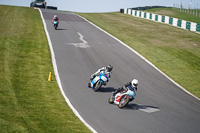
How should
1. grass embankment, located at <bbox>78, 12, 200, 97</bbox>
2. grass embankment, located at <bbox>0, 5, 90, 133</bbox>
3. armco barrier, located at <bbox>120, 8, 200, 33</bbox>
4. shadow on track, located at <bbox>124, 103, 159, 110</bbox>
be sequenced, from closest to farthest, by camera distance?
grass embankment, located at <bbox>0, 5, 90, 133</bbox>, shadow on track, located at <bbox>124, 103, 159, 110</bbox>, grass embankment, located at <bbox>78, 12, 200, 97</bbox>, armco barrier, located at <bbox>120, 8, 200, 33</bbox>

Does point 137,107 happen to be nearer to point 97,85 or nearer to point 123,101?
point 123,101

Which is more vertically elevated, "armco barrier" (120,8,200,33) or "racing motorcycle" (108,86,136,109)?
"armco barrier" (120,8,200,33)

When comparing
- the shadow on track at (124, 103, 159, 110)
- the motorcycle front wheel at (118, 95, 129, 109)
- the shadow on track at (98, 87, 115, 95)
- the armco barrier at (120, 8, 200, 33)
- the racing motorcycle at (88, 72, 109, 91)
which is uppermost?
the armco barrier at (120, 8, 200, 33)

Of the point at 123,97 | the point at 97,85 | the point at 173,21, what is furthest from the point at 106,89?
the point at 173,21

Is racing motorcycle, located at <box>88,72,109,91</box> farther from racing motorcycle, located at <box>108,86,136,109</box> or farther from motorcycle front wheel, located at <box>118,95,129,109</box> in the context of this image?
motorcycle front wheel, located at <box>118,95,129,109</box>

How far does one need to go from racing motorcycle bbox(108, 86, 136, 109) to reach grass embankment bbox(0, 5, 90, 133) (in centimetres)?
262

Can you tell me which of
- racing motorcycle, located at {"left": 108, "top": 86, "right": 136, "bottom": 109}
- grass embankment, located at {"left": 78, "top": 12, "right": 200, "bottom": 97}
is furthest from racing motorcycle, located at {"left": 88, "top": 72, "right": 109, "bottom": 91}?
grass embankment, located at {"left": 78, "top": 12, "right": 200, "bottom": 97}

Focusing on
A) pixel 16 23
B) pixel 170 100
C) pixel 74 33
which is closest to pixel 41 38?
pixel 74 33

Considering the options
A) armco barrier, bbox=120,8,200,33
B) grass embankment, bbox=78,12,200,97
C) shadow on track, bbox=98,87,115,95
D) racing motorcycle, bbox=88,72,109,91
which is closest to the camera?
racing motorcycle, bbox=88,72,109,91

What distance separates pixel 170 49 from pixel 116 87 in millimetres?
14719

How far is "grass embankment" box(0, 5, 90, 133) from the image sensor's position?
37.4 feet

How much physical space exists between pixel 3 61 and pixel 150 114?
12.5 m

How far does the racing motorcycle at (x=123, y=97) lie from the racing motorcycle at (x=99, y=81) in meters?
1.70

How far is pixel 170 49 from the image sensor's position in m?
31.3
